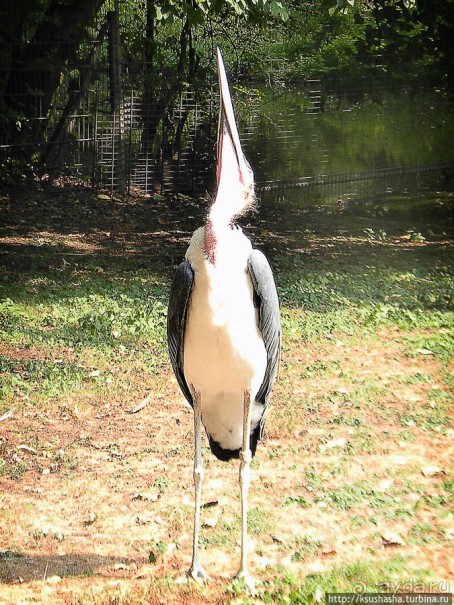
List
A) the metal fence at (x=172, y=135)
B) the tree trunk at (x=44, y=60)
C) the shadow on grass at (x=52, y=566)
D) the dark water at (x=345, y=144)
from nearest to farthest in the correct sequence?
the shadow on grass at (x=52, y=566) → the tree trunk at (x=44, y=60) → the metal fence at (x=172, y=135) → the dark water at (x=345, y=144)

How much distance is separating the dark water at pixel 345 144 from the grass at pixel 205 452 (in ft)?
8.52

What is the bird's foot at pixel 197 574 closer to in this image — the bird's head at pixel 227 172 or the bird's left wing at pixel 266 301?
the bird's left wing at pixel 266 301

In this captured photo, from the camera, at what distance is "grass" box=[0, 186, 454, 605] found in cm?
367

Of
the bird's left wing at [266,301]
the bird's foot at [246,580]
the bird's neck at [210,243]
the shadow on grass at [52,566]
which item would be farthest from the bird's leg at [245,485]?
the bird's neck at [210,243]

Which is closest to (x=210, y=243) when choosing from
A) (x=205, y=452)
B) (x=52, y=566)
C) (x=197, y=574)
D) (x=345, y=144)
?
(x=197, y=574)

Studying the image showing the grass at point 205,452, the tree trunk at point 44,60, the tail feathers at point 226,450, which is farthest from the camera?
the tree trunk at point 44,60

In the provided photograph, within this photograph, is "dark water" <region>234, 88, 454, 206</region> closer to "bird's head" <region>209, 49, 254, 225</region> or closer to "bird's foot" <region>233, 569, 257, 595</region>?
"bird's head" <region>209, 49, 254, 225</region>

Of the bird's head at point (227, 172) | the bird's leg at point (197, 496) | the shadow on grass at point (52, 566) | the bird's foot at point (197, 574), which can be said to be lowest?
the shadow on grass at point (52, 566)

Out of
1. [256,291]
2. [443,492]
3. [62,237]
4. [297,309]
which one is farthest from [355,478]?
[62,237]

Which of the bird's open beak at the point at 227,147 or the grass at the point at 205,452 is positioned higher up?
the bird's open beak at the point at 227,147

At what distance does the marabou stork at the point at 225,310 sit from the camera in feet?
11.1

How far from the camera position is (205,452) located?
4688 millimetres

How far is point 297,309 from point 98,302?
1.53 m

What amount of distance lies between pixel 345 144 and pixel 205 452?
6896 mm
